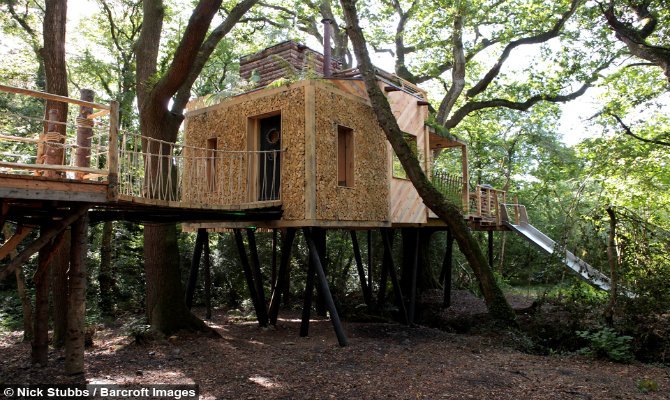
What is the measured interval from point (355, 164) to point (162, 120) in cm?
446

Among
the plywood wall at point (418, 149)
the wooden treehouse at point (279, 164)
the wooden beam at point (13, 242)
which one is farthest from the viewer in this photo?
the plywood wall at point (418, 149)

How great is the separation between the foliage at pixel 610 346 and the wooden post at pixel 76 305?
839cm

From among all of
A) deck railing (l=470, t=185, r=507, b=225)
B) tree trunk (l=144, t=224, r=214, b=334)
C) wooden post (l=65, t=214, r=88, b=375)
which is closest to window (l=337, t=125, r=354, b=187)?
tree trunk (l=144, t=224, r=214, b=334)

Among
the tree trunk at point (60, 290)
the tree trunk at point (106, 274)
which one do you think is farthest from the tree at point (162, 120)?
the tree trunk at point (106, 274)

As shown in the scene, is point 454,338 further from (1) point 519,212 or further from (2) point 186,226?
(1) point 519,212

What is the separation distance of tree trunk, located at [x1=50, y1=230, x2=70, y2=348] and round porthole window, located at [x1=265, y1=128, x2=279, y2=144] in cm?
466

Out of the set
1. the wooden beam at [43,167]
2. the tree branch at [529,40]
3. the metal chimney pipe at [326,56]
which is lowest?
the wooden beam at [43,167]

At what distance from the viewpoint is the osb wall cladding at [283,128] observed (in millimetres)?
9430

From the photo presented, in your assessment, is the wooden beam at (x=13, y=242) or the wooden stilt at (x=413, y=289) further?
the wooden stilt at (x=413, y=289)

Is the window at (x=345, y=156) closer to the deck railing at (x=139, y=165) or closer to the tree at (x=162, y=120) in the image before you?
the deck railing at (x=139, y=165)

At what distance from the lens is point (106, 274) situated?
16234 mm

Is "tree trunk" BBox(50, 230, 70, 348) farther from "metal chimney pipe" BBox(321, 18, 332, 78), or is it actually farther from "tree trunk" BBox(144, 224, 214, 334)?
"metal chimney pipe" BBox(321, 18, 332, 78)

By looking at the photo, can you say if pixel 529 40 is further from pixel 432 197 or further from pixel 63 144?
pixel 63 144

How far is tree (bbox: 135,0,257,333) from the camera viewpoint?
9.97 metres
